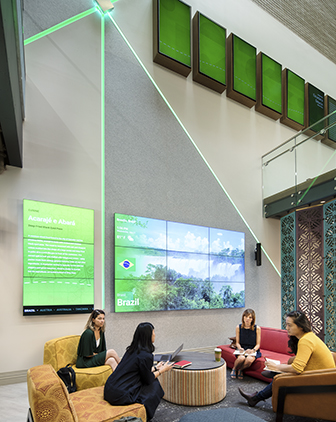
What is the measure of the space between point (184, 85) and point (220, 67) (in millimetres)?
1105

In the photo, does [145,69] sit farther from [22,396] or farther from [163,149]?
[22,396]

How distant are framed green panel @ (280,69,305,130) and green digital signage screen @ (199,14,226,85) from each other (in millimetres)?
2273

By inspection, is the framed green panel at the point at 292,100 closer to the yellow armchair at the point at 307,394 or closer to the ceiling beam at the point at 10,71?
the ceiling beam at the point at 10,71

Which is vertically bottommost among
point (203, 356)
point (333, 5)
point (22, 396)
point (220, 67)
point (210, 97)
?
point (22, 396)

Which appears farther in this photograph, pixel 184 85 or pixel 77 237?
pixel 184 85

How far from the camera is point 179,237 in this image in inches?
256

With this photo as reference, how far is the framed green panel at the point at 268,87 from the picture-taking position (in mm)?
8297

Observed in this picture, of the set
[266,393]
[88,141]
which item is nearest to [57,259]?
[88,141]

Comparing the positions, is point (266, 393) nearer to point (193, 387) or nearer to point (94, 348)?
point (193, 387)

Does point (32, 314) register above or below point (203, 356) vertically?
above

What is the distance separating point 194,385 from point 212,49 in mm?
6740

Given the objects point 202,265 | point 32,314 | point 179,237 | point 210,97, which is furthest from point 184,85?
point 32,314

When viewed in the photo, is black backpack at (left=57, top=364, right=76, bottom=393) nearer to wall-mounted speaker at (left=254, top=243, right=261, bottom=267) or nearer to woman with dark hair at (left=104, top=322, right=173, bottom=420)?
woman with dark hair at (left=104, top=322, right=173, bottom=420)

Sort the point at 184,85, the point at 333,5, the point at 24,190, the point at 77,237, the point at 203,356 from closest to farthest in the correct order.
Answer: the point at 203,356 < the point at 24,190 < the point at 77,237 < the point at 184,85 < the point at 333,5
